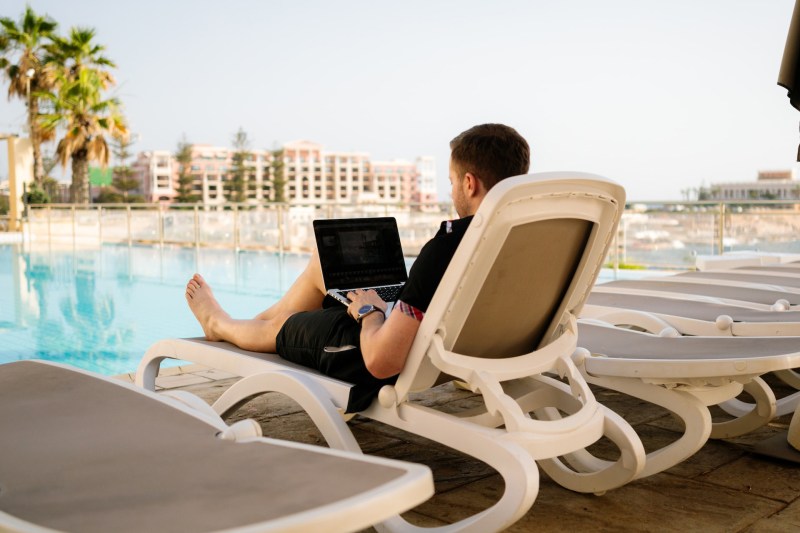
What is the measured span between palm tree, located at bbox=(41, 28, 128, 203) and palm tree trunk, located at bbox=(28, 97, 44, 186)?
370 mm

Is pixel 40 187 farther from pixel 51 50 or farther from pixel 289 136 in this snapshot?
pixel 289 136

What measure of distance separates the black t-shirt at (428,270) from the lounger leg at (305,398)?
Result: 0.35 metres

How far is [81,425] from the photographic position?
1.59 meters

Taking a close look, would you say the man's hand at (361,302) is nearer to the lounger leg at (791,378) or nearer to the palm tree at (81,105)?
the lounger leg at (791,378)

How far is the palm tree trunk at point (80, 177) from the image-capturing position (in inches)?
934

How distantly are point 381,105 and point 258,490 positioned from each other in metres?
65.8

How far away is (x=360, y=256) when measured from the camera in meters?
2.80

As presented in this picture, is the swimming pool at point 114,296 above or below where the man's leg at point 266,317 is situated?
below

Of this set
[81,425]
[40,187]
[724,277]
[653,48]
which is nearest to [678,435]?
[724,277]

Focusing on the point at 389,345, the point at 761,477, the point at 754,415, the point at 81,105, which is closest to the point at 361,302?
the point at 389,345

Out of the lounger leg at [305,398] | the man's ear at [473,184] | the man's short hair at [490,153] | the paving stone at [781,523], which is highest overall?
the man's short hair at [490,153]

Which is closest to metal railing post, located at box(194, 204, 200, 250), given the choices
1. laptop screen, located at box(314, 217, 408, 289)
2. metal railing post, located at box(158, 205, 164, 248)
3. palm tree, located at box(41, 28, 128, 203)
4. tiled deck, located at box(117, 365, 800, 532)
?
metal railing post, located at box(158, 205, 164, 248)

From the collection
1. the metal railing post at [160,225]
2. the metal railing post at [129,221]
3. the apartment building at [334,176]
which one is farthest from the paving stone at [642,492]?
the apartment building at [334,176]

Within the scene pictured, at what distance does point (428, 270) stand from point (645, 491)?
100cm
